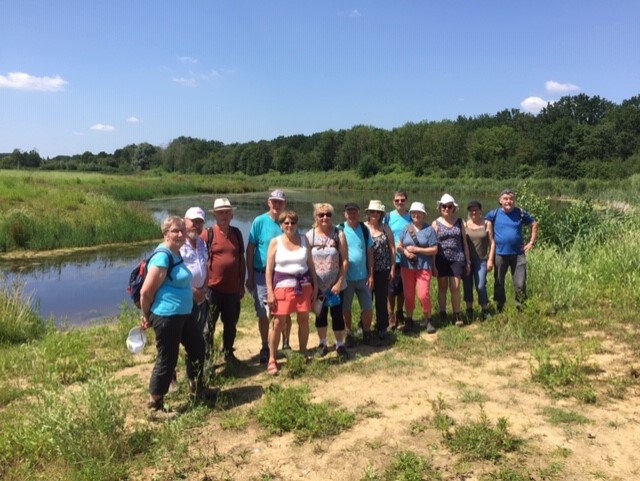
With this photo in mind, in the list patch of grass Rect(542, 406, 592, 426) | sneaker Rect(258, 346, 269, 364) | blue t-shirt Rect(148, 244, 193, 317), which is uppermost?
blue t-shirt Rect(148, 244, 193, 317)

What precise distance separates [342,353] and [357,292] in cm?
73

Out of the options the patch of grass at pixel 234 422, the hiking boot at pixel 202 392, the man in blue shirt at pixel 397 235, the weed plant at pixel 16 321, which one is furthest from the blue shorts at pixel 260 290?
the weed plant at pixel 16 321

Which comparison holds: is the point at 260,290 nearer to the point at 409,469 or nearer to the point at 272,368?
the point at 272,368

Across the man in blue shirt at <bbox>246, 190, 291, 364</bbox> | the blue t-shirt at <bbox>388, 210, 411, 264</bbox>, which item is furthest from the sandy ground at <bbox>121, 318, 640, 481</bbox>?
the blue t-shirt at <bbox>388, 210, 411, 264</bbox>

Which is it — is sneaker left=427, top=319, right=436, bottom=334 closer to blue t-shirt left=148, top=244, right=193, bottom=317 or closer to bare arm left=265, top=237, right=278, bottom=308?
bare arm left=265, top=237, right=278, bottom=308

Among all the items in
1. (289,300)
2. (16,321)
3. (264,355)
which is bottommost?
(264,355)

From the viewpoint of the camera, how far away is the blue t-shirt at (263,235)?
16.2 ft

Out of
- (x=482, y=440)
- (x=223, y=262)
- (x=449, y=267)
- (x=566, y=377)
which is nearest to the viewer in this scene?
(x=482, y=440)

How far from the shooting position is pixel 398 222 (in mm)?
6090

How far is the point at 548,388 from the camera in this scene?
403cm

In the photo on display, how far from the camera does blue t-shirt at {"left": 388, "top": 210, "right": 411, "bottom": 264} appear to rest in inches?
237

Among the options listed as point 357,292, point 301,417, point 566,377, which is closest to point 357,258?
point 357,292

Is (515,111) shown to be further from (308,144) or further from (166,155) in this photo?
(166,155)

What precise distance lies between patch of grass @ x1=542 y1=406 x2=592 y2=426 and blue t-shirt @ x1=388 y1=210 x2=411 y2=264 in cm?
271
